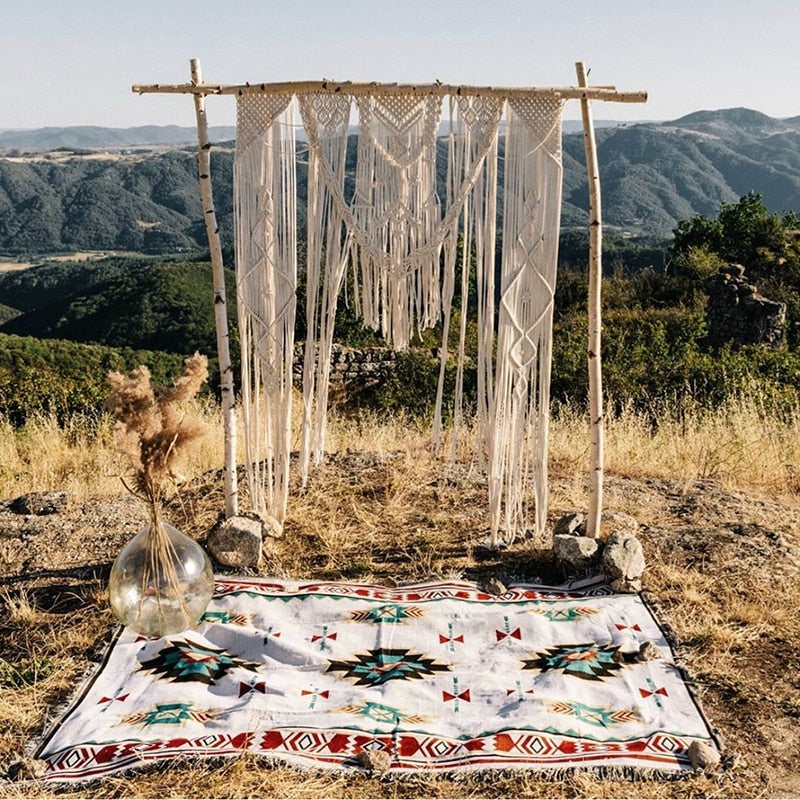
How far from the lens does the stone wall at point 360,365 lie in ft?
29.4

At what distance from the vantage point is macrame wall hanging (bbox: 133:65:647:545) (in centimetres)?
339

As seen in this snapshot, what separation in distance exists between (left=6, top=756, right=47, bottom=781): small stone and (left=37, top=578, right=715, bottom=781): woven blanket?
0.04 m

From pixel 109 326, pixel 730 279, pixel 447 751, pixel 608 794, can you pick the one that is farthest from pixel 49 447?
pixel 109 326

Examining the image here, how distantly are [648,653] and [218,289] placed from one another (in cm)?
220

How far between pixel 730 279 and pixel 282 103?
920 cm

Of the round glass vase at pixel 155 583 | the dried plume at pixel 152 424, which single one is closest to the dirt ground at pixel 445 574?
the round glass vase at pixel 155 583

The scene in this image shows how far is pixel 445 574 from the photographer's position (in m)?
3.73

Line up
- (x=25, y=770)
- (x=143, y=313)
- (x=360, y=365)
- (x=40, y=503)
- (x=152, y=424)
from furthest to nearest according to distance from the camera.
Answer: (x=143, y=313)
(x=360, y=365)
(x=40, y=503)
(x=152, y=424)
(x=25, y=770)

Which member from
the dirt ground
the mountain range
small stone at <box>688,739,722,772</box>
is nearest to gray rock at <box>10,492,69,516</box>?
the dirt ground

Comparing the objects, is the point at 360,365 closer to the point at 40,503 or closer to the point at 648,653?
the point at 40,503

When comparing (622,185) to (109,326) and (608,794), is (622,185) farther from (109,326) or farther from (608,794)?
(608,794)

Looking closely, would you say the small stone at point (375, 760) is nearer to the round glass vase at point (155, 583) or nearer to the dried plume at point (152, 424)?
the round glass vase at point (155, 583)

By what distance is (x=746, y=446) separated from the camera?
5.40 metres

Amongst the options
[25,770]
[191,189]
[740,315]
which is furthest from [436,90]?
[191,189]
